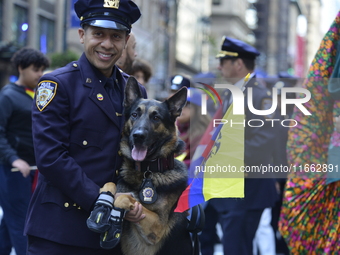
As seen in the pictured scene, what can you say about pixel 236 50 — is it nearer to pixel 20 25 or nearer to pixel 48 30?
pixel 20 25

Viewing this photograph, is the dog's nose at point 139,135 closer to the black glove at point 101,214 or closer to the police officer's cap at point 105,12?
the black glove at point 101,214

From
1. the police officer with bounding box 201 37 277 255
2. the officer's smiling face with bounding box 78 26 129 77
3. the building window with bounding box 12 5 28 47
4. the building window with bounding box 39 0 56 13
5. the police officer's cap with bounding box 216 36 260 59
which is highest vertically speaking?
the building window with bounding box 39 0 56 13

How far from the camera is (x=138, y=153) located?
3205mm

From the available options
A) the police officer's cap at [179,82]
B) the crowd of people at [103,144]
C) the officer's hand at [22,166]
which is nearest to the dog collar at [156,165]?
the crowd of people at [103,144]

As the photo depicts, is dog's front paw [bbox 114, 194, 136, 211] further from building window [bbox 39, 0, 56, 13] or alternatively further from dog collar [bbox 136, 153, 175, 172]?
building window [bbox 39, 0, 56, 13]

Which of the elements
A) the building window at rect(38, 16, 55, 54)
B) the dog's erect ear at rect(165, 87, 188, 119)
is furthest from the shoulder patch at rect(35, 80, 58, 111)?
the building window at rect(38, 16, 55, 54)

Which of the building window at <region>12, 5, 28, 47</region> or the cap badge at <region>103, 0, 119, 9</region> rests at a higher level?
the building window at <region>12, 5, 28, 47</region>

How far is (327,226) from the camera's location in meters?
3.74

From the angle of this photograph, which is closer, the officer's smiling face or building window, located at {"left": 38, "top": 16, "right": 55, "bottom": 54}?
the officer's smiling face

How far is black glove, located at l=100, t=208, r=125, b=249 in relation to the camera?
287cm

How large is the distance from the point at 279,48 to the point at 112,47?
93190 millimetres

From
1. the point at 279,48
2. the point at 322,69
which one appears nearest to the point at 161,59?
the point at 322,69

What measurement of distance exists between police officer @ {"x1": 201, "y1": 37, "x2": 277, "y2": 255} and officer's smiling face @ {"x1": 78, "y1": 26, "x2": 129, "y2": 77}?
1.67 meters

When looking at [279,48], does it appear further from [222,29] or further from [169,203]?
[169,203]
